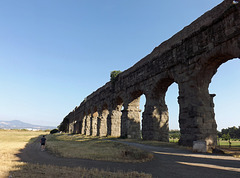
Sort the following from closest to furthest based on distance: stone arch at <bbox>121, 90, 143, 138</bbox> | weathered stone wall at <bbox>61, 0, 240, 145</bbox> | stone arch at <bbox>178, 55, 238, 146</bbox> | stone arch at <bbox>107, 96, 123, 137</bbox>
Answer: weathered stone wall at <bbox>61, 0, 240, 145</bbox>, stone arch at <bbox>178, 55, 238, 146</bbox>, stone arch at <bbox>121, 90, 143, 138</bbox>, stone arch at <bbox>107, 96, 123, 137</bbox>

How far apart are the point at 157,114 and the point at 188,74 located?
4.41 m

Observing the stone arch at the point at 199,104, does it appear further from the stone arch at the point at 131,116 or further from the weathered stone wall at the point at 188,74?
the stone arch at the point at 131,116

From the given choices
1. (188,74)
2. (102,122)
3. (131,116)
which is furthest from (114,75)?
(188,74)

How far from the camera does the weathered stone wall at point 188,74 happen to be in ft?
28.0

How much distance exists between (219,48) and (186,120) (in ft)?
13.5

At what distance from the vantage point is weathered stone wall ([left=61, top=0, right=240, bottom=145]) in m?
8.52

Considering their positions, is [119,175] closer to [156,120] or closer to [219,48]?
[219,48]

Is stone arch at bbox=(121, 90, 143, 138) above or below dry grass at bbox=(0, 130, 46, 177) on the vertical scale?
above

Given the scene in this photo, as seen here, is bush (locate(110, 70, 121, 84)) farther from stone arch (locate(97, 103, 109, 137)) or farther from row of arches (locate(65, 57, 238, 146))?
stone arch (locate(97, 103, 109, 137))

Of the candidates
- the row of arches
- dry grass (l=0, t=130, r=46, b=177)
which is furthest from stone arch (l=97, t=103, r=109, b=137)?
dry grass (l=0, t=130, r=46, b=177)

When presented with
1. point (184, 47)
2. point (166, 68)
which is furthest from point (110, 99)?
point (184, 47)

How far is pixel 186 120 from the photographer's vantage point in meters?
9.83

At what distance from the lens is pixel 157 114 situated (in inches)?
531

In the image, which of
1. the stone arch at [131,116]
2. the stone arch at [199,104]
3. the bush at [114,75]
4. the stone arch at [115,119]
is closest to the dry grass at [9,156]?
the stone arch at [199,104]
